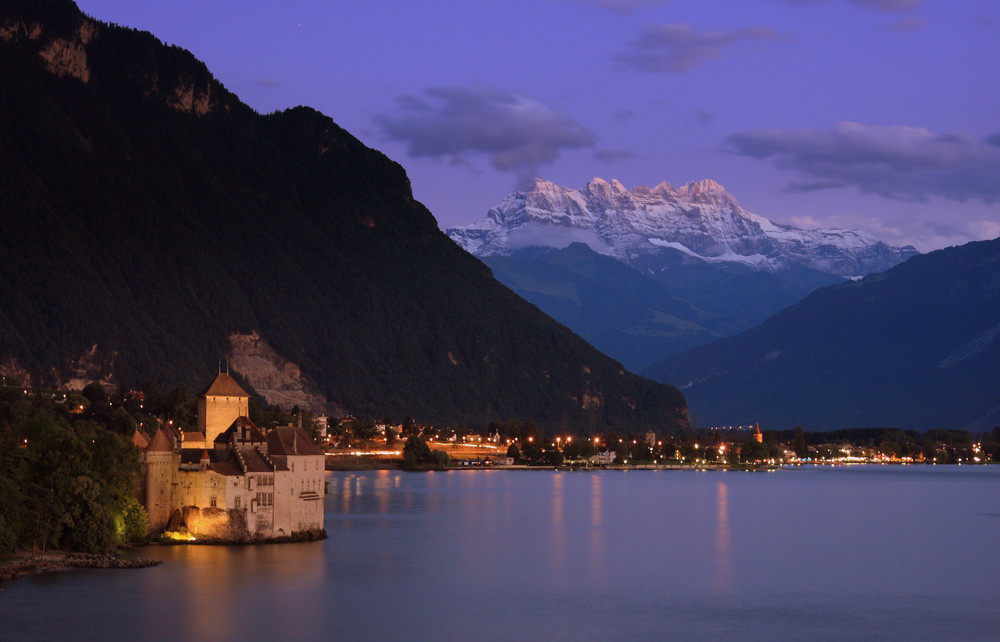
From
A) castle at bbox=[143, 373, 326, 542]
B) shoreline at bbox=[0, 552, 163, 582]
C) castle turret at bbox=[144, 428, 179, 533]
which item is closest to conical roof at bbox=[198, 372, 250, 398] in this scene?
castle at bbox=[143, 373, 326, 542]

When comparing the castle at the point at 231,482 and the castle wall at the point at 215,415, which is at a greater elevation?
the castle wall at the point at 215,415

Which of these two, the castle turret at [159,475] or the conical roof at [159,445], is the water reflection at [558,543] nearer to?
the castle turret at [159,475]

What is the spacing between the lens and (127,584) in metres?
74.8

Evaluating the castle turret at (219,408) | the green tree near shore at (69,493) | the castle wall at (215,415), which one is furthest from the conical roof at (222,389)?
the green tree near shore at (69,493)

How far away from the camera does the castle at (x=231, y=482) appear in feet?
281

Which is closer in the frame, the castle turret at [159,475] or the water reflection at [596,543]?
the castle turret at [159,475]

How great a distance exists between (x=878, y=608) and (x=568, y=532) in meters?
46.3

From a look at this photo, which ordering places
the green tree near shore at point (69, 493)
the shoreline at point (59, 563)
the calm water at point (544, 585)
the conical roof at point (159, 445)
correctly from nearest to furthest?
the calm water at point (544, 585)
the shoreline at point (59, 563)
the green tree near shore at point (69, 493)
the conical roof at point (159, 445)

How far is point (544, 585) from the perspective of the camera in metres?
85.3

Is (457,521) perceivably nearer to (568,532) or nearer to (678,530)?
(568,532)

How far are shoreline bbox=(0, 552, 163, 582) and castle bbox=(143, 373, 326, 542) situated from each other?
6.27 metres

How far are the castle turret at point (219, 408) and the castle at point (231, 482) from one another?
1722mm

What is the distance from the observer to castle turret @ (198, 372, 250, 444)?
3634 inches

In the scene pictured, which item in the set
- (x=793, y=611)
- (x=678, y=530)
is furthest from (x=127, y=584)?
(x=678, y=530)
